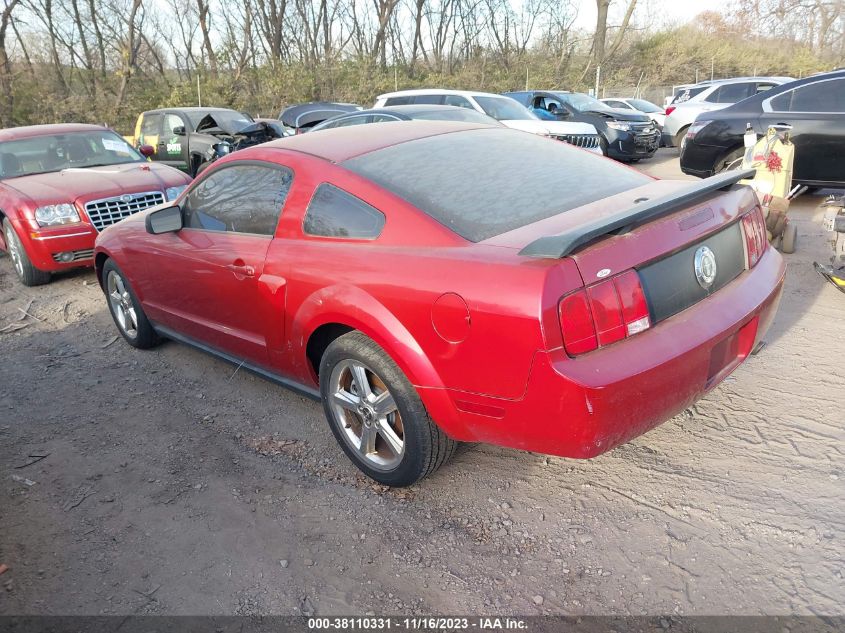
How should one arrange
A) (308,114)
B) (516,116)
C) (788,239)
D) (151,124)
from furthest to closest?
(308,114), (151,124), (516,116), (788,239)

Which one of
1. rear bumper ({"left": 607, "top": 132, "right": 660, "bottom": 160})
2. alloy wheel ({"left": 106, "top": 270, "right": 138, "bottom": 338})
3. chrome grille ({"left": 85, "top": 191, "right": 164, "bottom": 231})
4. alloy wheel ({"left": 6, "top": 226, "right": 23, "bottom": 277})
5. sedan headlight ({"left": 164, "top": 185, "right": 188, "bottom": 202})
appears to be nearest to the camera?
alloy wheel ({"left": 106, "top": 270, "right": 138, "bottom": 338})

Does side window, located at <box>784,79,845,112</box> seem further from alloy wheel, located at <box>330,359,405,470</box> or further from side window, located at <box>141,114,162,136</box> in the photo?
side window, located at <box>141,114,162,136</box>

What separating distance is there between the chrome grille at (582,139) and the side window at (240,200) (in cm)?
912

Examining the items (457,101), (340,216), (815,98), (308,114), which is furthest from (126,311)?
(308,114)

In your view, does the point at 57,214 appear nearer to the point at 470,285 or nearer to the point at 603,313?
the point at 470,285

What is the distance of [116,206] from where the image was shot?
6.83 m

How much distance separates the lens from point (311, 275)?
10.3 ft

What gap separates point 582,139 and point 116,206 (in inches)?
332

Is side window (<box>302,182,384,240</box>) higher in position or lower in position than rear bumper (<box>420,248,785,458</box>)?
higher

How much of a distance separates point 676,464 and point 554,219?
1.28 metres

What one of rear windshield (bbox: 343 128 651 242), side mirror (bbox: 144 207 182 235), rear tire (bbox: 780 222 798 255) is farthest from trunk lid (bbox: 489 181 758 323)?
rear tire (bbox: 780 222 798 255)

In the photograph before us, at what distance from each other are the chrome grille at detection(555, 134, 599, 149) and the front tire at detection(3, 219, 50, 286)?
341 inches

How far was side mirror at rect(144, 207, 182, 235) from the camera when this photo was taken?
407 centimetres

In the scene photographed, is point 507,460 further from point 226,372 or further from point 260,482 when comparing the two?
point 226,372
